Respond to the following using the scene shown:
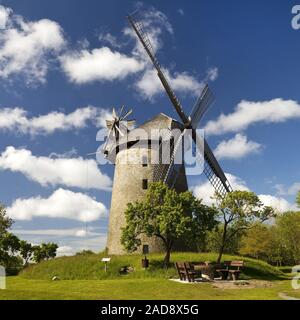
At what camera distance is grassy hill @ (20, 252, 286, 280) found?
31.9 metres

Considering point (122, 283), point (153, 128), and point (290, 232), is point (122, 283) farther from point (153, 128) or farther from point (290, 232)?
point (290, 232)

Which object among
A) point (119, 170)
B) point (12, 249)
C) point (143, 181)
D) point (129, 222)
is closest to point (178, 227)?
point (129, 222)

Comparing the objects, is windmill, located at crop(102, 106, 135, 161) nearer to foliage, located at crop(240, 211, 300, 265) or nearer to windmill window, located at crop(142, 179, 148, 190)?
windmill window, located at crop(142, 179, 148, 190)

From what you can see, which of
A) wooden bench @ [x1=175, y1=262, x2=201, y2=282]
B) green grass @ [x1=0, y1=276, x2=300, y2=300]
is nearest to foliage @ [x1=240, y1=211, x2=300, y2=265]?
wooden bench @ [x1=175, y1=262, x2=201, y2=282]

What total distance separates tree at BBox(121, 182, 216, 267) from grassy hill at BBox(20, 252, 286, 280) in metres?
2.03

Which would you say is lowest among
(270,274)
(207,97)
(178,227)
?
(270,274)

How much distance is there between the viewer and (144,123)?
44.2 m

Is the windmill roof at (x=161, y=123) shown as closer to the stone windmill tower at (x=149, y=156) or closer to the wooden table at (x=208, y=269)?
the stone windmill tower at (x=149, y=156)

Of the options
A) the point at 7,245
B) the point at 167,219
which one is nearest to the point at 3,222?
the point at 7,245

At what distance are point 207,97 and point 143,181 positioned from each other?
12000mm

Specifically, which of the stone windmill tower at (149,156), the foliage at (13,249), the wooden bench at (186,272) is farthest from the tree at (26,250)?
the wooden bench at (186,272)

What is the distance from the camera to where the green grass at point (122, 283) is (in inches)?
747
